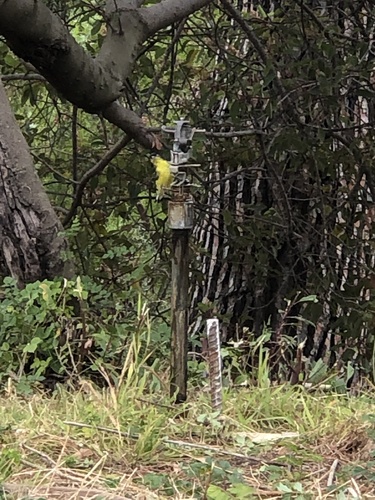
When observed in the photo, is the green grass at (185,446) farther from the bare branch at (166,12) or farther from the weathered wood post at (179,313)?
the bare branch at (166,12)

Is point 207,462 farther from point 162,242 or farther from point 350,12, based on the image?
point 350,12

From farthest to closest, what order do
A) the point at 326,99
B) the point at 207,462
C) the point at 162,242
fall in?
the point at 162,242
the point at 326,99
the point at 207,462

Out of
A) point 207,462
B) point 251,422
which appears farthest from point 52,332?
point 207,462

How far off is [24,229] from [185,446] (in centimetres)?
148

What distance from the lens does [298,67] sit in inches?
144

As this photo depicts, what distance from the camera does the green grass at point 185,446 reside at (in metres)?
1.66

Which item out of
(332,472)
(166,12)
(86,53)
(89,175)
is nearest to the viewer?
(332,472)

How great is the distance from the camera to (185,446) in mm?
1869

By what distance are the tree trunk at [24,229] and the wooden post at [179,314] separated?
110cm

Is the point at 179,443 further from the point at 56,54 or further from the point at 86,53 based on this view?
the point at 86,53

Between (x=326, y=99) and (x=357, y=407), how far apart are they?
1767mm

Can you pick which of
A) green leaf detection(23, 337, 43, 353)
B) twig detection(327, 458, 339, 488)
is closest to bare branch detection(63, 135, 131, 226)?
green leaf detection(23, 337, 43, 353)

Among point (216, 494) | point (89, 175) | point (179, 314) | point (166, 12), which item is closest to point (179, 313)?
point (179, 314)

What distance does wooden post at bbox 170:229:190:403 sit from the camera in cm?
212
